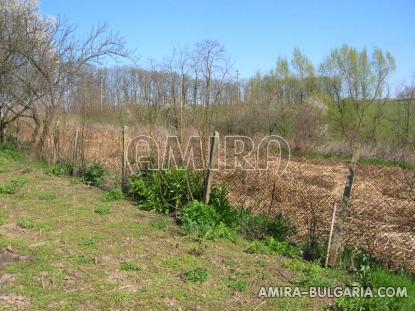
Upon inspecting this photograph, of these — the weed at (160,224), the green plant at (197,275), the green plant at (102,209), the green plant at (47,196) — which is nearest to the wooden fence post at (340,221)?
the green plant at (197,275)

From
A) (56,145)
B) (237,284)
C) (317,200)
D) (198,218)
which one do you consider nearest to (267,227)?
(198,218)

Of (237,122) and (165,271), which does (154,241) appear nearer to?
(165,271)

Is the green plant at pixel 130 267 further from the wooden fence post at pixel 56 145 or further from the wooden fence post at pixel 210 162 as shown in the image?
the wooden fence post at pixel 56 145

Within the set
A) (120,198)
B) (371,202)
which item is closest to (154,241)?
(120,198)

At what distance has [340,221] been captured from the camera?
15.8ft

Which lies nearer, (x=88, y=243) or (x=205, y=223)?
(x=88, y=243)

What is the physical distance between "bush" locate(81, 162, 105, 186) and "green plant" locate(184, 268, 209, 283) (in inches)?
217

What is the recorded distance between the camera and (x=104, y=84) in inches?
628

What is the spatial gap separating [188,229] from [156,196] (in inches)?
65.0

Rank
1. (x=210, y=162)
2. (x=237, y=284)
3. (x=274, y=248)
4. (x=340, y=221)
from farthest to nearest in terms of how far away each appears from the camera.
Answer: (x=210, y=162), (x=274, y=248), (x=340, y=221), (x=237, y=284)

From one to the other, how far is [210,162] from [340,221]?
7.97ft

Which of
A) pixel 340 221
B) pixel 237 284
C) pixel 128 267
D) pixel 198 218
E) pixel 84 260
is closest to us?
pixel 237 284

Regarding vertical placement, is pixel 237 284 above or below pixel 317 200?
below

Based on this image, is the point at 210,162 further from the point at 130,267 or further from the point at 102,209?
the point at 130,267
